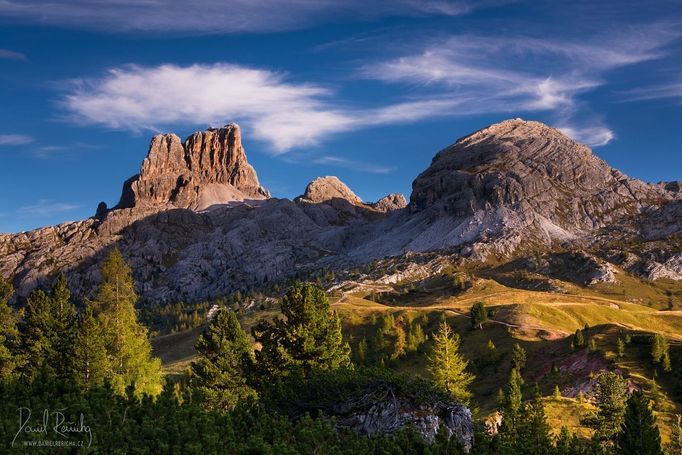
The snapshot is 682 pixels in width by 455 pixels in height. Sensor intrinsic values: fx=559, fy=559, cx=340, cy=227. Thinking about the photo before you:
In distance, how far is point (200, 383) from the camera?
48.6 m

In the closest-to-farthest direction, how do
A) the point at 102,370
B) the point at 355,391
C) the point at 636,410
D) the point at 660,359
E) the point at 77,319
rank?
1. the point at 355,391
2. the point at 636,410
3. the point at 102,370
4. the point at 77,319
5. the point at 660,359

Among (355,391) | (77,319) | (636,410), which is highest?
(77,319)

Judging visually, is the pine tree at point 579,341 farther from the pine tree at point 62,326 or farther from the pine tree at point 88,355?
the pine tree at point 88,355

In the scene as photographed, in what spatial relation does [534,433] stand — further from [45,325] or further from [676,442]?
[45,325]

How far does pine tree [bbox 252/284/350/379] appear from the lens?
153 ft

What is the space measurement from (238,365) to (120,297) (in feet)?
47.8

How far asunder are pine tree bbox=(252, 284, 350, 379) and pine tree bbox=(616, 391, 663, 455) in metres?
21.5

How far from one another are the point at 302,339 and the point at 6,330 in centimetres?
2568

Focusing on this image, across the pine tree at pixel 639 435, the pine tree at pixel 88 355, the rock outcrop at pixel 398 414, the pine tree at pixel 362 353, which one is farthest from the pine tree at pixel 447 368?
the pine tree at pixel 362 353

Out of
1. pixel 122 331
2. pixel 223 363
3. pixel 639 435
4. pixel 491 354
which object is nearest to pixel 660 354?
pixel 491 354

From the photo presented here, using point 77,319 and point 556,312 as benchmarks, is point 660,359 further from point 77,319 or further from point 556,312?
point 77,319

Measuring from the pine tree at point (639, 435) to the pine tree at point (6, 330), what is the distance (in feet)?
147

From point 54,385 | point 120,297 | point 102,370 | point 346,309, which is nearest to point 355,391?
point 54,385

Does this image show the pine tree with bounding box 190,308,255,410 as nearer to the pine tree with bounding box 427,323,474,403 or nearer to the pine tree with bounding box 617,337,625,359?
the pine tree with bounding box 427,323,474,403
